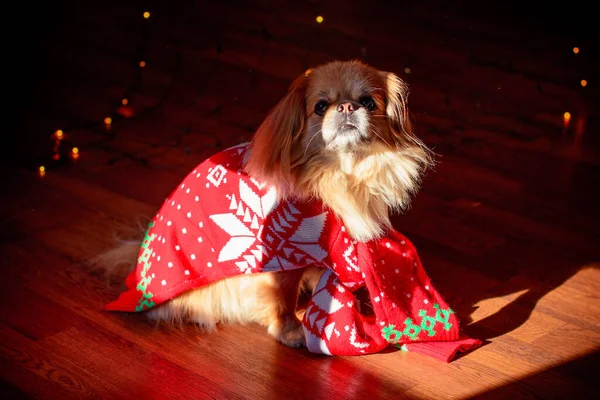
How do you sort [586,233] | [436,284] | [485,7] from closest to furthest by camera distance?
[436,284] → [586,233] → [485,7]

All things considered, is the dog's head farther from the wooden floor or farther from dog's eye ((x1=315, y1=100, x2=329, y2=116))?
the wooden floor

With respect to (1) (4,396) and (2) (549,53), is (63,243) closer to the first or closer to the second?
(1) (4,396)

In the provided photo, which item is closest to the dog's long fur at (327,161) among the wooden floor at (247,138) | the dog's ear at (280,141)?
the dog's ear at (280,141)

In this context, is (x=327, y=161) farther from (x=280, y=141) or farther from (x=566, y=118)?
(x=566, y=118)

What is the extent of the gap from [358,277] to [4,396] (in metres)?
0.93

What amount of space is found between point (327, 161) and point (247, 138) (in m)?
1.58

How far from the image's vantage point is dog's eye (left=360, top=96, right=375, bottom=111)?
208cm

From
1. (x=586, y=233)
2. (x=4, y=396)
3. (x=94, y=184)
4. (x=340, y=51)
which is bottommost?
(x=4, y=396)

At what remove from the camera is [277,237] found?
206 centimetres

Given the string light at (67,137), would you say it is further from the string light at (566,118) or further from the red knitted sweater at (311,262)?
the string light at (566,118)

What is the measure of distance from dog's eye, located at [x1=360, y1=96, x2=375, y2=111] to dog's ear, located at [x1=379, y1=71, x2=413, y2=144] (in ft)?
0.20

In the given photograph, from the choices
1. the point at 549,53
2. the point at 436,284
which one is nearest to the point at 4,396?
the point at 436,284

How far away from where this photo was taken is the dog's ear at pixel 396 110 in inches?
84.0

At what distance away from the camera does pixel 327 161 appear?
2.07m
